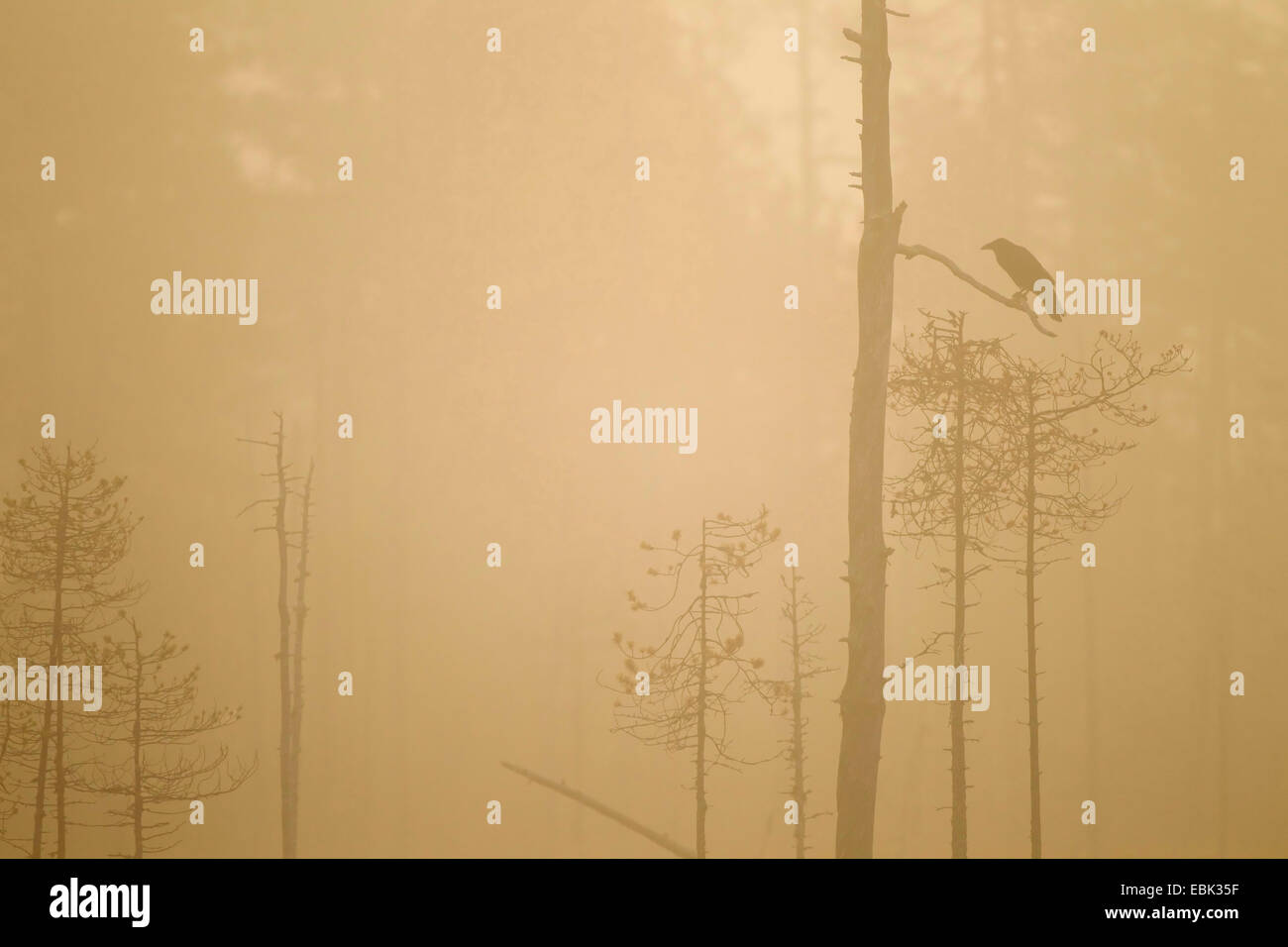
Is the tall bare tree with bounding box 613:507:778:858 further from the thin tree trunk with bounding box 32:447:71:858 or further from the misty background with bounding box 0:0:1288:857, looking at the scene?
the thin tree trunk with bounding box 32:447:71:858

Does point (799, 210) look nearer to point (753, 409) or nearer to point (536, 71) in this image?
point (753, 409)

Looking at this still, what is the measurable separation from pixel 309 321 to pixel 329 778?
30815 mm

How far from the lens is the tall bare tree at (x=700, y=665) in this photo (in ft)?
62.3

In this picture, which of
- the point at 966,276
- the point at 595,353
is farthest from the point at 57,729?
the point at 595,353

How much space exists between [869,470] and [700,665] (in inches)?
546

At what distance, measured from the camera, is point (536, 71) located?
3201 inches

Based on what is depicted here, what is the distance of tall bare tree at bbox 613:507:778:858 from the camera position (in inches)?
748

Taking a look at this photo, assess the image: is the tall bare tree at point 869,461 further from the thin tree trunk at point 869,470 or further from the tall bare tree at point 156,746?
the tall bare tree at point 156,746

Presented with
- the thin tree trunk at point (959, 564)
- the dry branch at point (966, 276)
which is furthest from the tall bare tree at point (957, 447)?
the dry branch at point (966, 276)

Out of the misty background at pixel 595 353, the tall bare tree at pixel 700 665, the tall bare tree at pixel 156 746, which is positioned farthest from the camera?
the misty background at pixel 595 353

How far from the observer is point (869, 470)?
690 centimetres

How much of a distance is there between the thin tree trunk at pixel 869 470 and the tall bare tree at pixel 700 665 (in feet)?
16.0
